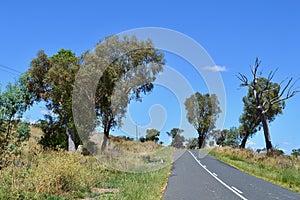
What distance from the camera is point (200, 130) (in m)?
59.8

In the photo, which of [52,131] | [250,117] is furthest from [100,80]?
[250,117]

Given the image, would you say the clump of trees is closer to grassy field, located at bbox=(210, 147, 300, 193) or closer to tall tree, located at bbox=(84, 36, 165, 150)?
tall tree, located at bbox=(84, 36, 165, 150)

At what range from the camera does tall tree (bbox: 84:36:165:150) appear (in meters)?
22.4

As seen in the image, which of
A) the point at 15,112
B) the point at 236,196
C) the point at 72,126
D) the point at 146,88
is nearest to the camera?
the point at 236,196

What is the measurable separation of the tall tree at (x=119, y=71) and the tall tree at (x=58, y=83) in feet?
7.11

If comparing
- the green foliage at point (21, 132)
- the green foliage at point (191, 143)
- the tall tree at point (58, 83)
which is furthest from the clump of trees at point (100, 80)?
the green foliage at point (191, 143)

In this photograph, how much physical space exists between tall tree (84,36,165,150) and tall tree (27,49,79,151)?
217cm

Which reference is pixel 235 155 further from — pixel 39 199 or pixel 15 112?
pixel 39 199

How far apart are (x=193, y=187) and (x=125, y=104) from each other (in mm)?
10897

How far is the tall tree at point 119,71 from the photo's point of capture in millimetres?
22406

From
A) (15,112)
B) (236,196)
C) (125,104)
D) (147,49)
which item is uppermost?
(147,49)

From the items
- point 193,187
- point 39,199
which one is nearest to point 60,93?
point 193,187

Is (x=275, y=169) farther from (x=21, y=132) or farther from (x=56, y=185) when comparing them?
(x=21, y=132)

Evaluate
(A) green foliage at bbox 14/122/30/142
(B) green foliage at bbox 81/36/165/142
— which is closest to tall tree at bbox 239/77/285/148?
(B) green foliage at bbox 81/36/165/142
